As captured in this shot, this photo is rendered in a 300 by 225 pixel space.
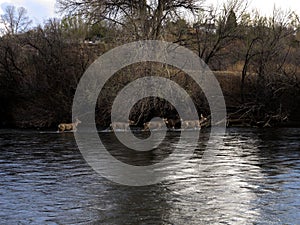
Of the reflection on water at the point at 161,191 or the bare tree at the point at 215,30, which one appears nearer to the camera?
the reflection on water at the point at 161,191

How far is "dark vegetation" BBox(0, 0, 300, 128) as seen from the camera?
31.5 meters

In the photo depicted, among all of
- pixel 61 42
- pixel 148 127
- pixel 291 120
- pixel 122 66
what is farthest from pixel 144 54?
pixel 291 120

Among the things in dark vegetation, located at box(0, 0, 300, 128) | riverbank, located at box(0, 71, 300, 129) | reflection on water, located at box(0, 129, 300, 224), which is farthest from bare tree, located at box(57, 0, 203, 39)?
reflection on water, located at box(0, 129, 300, 224)

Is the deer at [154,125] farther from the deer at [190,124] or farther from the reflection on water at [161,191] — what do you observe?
the reflection on water at [161,191]

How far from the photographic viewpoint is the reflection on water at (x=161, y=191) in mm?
9289

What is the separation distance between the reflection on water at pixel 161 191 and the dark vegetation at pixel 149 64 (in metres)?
12.9

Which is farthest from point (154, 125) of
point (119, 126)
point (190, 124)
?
point (190, 124)

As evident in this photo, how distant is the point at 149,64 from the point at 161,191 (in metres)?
19.4

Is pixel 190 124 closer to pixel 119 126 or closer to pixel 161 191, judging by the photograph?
pixel 119 126

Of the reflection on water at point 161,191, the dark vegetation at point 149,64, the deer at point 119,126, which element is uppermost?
the dark vegetation at point 149,64

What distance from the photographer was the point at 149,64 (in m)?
30.3

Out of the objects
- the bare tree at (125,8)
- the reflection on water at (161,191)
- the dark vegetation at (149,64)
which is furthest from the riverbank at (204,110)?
the reflection on water at (161,191)

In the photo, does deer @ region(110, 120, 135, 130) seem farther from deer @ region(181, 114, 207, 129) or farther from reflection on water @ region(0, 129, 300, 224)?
reflection on water @ region(0, 129, 300, 224)

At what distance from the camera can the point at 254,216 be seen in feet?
30.3
